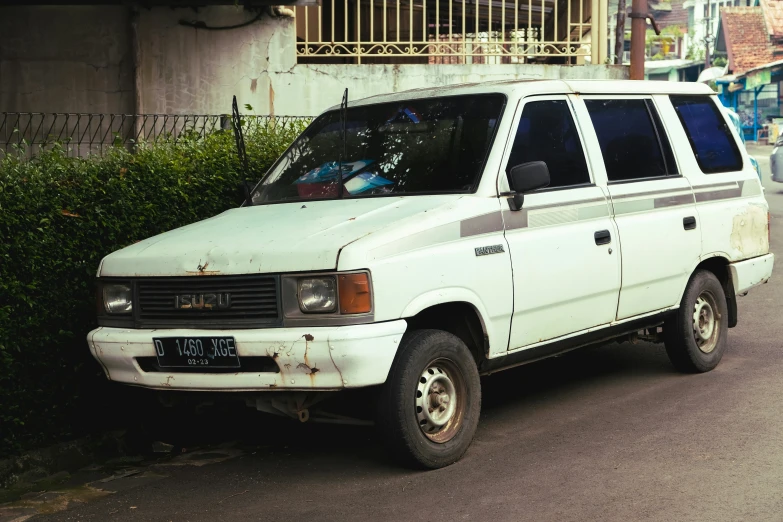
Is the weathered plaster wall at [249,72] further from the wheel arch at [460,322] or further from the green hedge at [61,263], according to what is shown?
the wheel arch at [460,322]

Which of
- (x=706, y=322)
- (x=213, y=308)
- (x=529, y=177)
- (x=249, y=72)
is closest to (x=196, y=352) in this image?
(x=213, y=308)

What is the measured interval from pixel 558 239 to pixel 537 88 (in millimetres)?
914

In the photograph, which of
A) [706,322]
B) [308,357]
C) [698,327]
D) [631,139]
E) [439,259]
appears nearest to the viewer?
[308,357]

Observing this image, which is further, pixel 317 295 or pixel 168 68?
pixel 168 68

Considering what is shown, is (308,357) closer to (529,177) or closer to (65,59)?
(529,177)

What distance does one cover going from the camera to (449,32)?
13.1 meters

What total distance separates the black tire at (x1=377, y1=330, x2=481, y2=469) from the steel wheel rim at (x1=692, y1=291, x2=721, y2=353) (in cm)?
247

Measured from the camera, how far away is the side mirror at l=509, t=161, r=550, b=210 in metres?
5.87

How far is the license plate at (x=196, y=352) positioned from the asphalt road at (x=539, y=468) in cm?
64

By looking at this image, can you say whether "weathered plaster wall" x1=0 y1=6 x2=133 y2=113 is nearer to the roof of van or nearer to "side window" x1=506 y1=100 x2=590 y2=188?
the roof of van

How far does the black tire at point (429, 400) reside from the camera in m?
5.27

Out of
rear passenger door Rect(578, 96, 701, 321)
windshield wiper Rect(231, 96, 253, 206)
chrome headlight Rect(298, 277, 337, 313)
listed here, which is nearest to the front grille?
chrome headlight Rect(298, 277, 337, 313)

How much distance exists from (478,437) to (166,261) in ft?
6.55

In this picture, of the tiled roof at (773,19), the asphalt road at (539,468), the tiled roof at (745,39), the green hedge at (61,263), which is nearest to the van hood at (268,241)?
the green hedge at (61,263)
